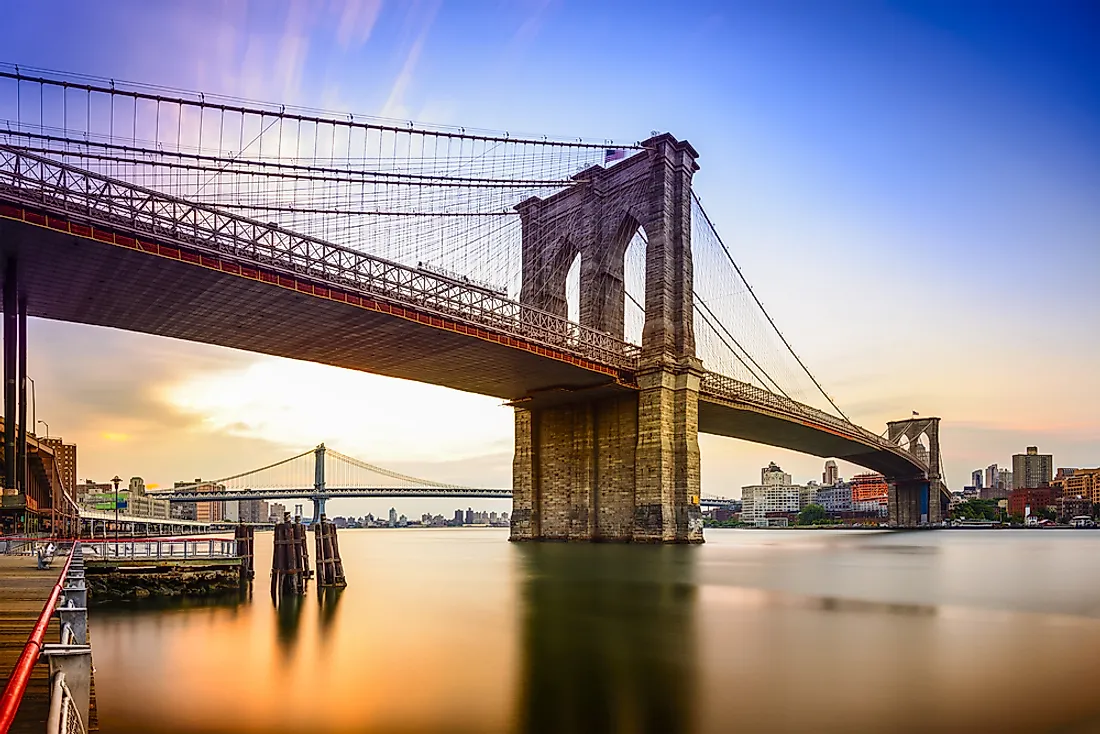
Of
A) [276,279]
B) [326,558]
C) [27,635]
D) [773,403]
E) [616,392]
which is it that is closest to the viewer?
[27,635]

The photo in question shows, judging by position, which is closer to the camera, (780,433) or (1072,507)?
(780,433)

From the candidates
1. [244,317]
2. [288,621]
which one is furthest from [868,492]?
[288,621]

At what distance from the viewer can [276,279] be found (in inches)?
1202

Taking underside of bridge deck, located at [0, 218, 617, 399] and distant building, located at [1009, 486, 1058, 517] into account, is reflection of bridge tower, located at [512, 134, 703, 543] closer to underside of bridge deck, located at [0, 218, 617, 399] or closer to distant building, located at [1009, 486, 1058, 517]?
underside of bridge deck, located at [0, 218, 617, 399]

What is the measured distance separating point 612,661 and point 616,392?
35.1 m

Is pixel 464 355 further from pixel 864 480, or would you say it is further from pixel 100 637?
pixel 864 480

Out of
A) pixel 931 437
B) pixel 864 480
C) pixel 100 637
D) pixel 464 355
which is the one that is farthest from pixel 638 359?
pixel 864 480

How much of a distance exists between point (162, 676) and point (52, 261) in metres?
21.1

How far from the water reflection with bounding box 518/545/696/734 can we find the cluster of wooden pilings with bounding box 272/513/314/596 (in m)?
6.08

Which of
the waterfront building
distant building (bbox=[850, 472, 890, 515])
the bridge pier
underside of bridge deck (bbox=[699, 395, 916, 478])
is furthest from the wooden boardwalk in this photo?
distant building (bbox=[850, 472, 890, 515])

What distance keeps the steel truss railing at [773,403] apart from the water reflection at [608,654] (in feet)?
78.2

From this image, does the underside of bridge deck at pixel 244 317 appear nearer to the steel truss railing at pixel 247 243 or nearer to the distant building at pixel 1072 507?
the steel truss railing at pixel 247 243

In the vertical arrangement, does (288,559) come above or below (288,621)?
above

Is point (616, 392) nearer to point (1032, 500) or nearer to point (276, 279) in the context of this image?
point (276, 279)
